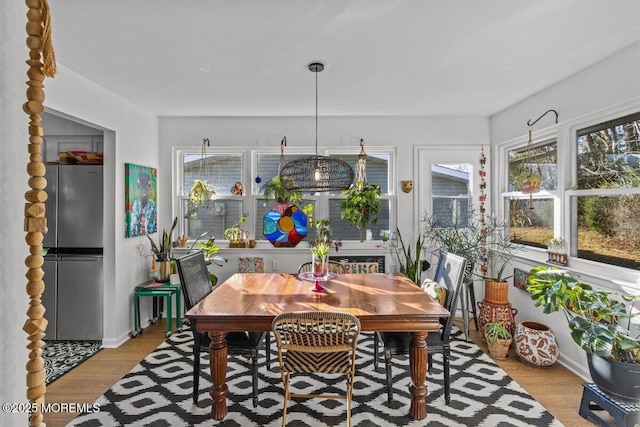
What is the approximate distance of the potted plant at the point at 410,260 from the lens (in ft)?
13.0

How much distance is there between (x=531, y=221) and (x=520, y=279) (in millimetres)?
620

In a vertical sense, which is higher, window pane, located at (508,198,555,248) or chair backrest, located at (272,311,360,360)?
window pane, located at (508,198,555,248)

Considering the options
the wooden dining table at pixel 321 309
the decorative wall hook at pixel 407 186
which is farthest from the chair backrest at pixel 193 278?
the decorative wall hook at pixel 407 186

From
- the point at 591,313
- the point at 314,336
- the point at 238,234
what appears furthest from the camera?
the point at 238,234

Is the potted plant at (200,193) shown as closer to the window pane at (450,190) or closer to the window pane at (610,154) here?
the window pane at (450,190)

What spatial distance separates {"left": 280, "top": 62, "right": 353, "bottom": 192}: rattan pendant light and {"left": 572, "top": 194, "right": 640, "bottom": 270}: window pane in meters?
2.05

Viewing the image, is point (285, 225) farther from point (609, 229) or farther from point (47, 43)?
point (47, 43)

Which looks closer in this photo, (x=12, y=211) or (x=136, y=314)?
(x=12, y=211)

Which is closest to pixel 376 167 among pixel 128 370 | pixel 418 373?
pixel 418 373

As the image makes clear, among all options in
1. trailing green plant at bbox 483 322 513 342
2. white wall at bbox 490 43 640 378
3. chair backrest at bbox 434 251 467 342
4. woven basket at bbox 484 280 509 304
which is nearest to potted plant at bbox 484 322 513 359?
trailing green plant at bbox 483 322 513 342

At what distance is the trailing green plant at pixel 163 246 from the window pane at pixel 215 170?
0.58 meters

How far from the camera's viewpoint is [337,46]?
7.90 feet

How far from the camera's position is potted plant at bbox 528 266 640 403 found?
2.01 metres

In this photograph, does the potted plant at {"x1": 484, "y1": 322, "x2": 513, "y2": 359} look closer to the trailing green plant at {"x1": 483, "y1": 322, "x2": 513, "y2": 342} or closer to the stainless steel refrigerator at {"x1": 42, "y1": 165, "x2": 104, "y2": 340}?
the trailing green plant at {"x1": 483, "y1": 322, "x2": 513, "y2": 342}
